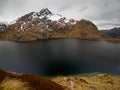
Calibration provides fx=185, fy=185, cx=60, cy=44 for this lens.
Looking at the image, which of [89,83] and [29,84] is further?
[89,83]

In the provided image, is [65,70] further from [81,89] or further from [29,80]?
[29,80]

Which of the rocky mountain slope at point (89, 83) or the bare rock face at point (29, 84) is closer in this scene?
the bare rock face at point (29, 84)

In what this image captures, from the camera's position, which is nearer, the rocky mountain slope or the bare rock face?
the bare rock face

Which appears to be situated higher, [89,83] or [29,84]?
[29,84]

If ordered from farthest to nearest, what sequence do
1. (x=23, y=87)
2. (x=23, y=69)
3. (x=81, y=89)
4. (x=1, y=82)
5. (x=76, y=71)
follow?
(x=23, y=69)
(x=76, y=71)
(x=81, y=89)
(x=1, y=82)
(x=23, y=87)

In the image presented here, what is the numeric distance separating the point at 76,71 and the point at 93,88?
4622 cm

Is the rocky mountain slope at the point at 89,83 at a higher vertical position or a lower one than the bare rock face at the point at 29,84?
lower

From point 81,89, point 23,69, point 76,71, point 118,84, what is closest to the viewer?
point 81,89

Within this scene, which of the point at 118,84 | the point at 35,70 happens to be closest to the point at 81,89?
the point at 118,84

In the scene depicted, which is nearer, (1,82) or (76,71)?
(1,82)

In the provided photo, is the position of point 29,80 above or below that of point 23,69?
→ above

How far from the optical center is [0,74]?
13.8 metres

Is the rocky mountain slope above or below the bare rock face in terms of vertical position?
below

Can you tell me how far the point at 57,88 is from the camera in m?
11.1
